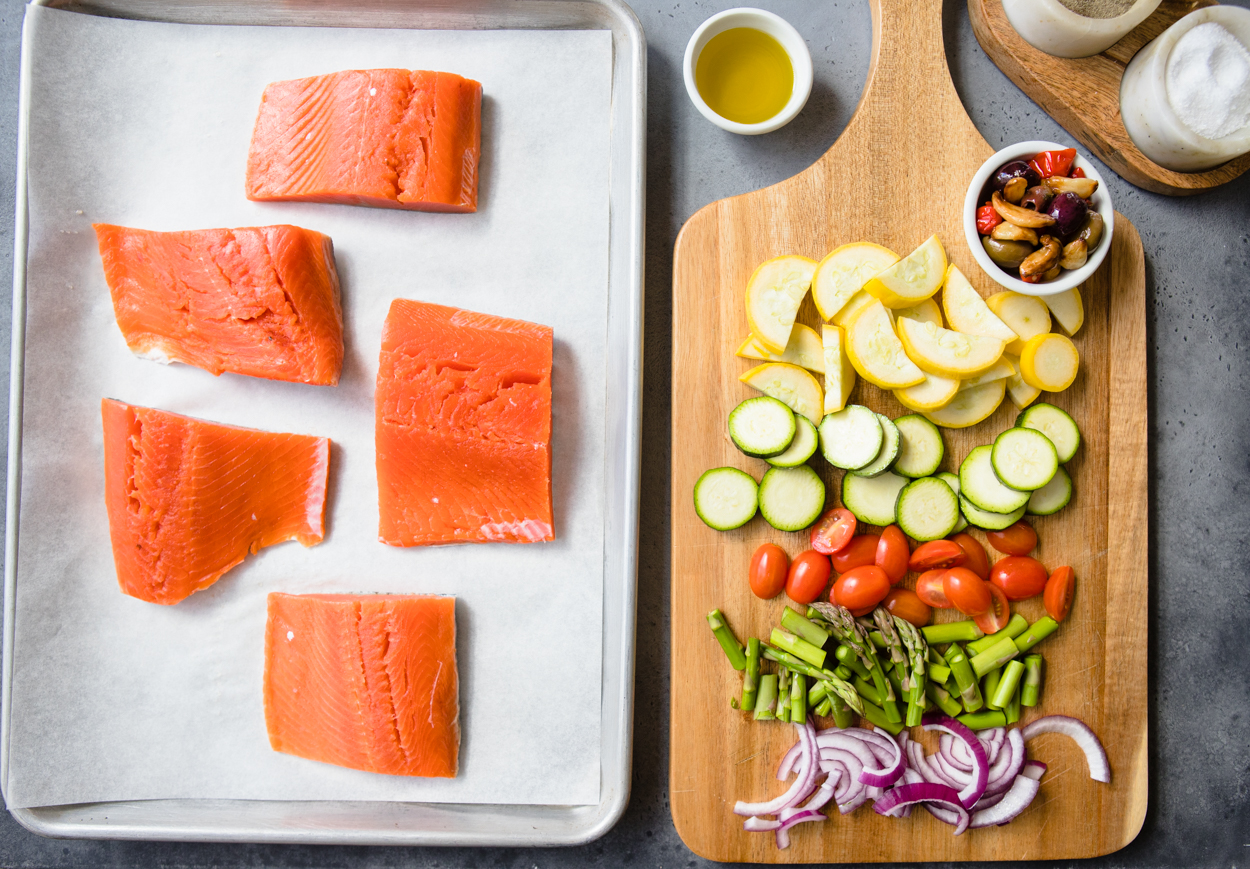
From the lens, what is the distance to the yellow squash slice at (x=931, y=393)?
2102 millimetres

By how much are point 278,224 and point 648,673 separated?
1818 millimetres

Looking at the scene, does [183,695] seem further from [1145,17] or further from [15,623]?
[1145,17]

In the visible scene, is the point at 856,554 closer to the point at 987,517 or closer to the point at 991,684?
the point at 987,517

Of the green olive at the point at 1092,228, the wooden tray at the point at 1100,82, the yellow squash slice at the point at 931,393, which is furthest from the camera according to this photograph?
the wooden tray at the point at 1100,82

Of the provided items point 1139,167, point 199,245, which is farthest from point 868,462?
point 199,245

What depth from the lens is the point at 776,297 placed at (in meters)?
2.14

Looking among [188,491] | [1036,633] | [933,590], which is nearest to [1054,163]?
[933,590]

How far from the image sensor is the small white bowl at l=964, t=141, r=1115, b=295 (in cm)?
201

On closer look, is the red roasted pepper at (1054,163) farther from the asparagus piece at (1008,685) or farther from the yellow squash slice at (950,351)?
the asparagus piece at (1008,685)

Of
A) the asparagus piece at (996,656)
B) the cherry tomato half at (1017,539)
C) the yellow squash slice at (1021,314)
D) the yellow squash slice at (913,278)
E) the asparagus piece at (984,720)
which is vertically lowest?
the asparagus piece at (984,720)

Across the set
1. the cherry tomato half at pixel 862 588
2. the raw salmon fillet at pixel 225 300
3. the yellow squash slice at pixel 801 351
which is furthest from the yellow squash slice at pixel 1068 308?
the raw salmon fillet at pixel 225 300

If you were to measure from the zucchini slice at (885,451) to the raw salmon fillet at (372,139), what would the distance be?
4.68 ft

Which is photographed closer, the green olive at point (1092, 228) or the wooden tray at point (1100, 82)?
the green olive at point (1092, 228)

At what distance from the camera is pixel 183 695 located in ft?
7.32
